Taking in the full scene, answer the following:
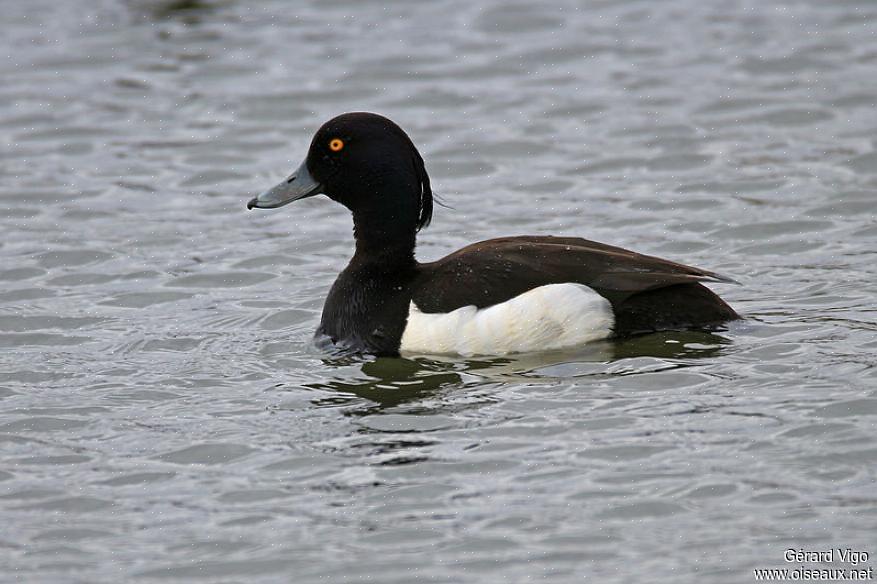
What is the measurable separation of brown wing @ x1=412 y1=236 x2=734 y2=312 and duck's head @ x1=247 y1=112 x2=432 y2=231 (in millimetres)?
509

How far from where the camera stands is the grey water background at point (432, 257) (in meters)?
6.24

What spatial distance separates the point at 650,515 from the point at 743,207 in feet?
17.5

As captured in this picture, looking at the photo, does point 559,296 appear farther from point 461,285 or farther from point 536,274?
point 461,285

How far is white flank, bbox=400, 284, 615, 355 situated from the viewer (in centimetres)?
812

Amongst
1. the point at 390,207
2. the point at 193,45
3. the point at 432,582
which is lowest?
the point at 432,582

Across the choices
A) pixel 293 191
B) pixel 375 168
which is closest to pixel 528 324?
pixel 375 168

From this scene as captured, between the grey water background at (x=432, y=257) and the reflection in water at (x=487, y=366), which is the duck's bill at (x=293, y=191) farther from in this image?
the reflection in water at (x=487, y=366)

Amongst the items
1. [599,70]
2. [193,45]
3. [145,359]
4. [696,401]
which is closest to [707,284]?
[696,401]

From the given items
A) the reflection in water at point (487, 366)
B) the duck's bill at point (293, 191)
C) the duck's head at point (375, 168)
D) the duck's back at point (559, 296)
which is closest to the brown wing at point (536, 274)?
the duck's back at point (559, 296)

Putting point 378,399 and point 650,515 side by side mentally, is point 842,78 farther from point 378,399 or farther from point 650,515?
point 650,515

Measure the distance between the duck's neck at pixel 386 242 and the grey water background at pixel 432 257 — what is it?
665mm

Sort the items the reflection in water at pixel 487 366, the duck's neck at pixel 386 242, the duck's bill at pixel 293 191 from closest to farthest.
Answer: the reflection in water at pixel 487 366 < the duck's neck at pixel 386 242 < the duck's bill at pixel 293 191

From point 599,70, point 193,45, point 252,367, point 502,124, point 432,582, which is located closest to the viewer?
point 432,582

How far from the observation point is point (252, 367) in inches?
332
